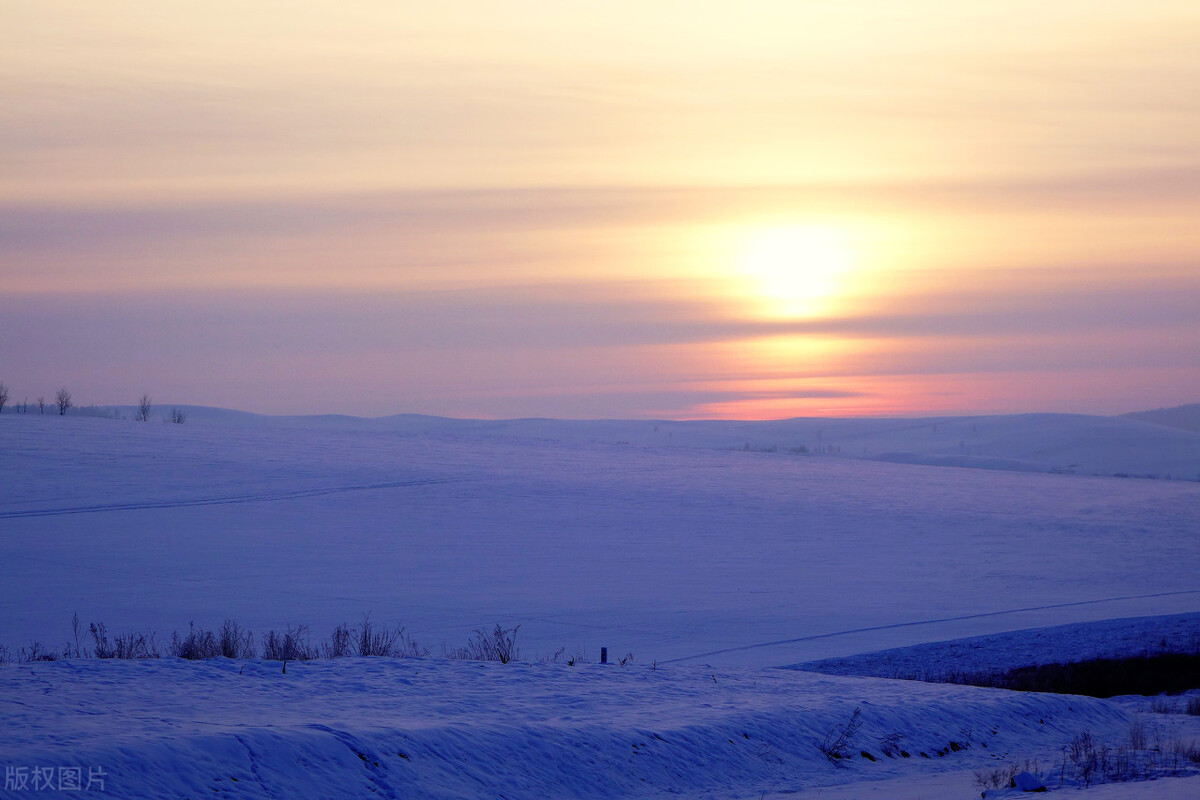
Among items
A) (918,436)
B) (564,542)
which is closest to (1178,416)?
(918,436)

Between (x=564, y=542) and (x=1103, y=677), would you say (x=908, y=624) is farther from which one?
(x=564, y=542)

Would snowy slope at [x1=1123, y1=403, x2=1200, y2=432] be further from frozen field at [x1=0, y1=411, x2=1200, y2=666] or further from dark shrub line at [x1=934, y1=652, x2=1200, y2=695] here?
dark shrub line at [x1=934, y1=652, x2=1200, y2=695]

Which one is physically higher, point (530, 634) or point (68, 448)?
point (68, 448)

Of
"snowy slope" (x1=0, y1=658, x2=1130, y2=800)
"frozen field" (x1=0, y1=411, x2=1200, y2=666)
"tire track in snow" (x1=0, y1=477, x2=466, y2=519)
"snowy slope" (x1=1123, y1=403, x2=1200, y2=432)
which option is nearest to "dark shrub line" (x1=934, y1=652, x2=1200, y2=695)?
"snowy slope" (x1=0, y1=658, x2=1130, y2=800)

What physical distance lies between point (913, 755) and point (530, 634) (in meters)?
9.06

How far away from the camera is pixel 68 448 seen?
36375 mm

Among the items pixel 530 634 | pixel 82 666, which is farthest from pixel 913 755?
pixel 530 634

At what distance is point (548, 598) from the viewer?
21031 mm

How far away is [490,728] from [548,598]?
13075mm

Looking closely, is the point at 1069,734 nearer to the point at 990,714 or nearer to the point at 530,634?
the point at 990,714

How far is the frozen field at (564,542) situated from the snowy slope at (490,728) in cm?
502

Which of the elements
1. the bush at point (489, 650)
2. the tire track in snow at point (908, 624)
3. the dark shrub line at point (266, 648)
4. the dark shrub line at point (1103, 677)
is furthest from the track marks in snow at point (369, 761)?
the dark shrub line at point (1103, 677)

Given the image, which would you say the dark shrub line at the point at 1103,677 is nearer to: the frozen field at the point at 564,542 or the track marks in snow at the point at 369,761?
the frozen field at the point at 564,542

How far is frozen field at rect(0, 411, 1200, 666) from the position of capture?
18875 mm
